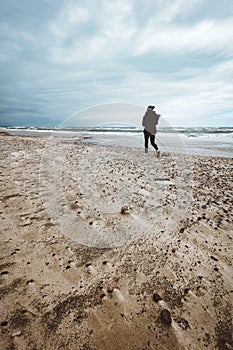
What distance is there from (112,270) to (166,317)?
30.3 inches

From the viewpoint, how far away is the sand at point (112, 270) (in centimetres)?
179

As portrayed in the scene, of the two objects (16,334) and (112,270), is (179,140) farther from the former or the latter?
(16,334)

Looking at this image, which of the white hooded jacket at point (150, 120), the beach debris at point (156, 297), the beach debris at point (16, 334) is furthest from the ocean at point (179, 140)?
the beach debris at point (16, 334)

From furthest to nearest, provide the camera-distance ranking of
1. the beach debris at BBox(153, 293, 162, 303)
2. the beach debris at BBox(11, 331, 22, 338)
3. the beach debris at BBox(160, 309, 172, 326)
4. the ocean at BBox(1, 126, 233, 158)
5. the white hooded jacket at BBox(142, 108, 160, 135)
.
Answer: the ocean at BBox(1, 126, 233, 158) → the white hooded jacket at BBox(142, 108, 160, 135) → the beach debris at BBox(153, 293, 162, 303) → the beach debris at BBox(160, 309, 172, 326) → the beach debris at BBox(11, 331, 22, 338)

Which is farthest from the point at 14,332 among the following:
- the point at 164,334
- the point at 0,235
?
the point at 0,235

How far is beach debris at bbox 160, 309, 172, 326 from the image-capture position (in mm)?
1934

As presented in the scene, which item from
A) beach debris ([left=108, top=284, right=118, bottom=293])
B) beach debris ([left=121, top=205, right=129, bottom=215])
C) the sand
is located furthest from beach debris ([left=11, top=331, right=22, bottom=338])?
beach debris ([left=121, top=205, right=129, bottom=215])

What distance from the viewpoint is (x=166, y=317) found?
1979 millimetres

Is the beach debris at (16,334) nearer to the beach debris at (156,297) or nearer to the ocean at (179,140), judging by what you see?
the beach debris at (156,297)

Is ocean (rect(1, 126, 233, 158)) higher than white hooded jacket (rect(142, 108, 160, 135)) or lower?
lower

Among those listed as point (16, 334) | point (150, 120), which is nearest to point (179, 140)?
point (150, 120)

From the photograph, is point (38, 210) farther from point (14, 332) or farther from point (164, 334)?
point (164, 334)

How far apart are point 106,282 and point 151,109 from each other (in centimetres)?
929

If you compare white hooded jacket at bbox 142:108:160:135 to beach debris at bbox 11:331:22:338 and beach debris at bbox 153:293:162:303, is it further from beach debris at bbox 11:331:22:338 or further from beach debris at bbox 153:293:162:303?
beach debris at bbox 11:331:22:338
